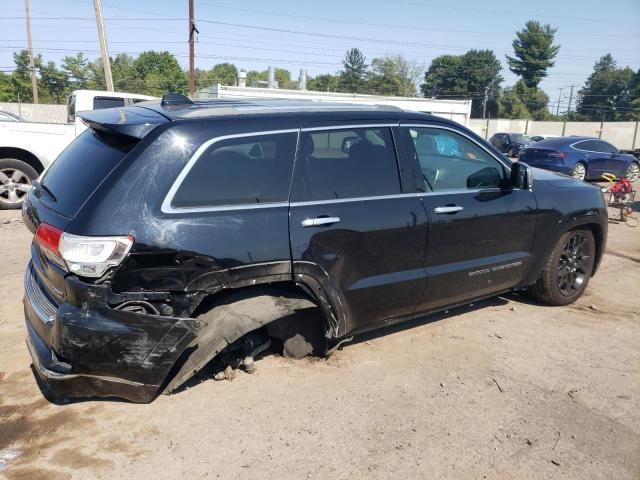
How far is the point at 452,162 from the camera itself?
14.3ft

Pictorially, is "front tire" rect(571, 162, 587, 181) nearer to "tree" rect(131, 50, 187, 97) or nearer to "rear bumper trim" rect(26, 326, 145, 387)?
"rear bumper trim" rect(26, 326, 145, 387)

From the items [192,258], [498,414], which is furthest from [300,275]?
[498,414]

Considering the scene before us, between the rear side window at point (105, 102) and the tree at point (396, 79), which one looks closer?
the rear side window at point (105, 102)

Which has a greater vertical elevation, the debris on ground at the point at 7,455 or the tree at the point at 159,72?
the tree at the point at 159,72

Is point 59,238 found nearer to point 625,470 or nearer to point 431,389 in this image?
point 431,389

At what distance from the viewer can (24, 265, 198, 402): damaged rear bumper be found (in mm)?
2781

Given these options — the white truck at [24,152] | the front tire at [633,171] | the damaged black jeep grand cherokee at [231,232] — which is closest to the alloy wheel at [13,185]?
the white truck at [24,152]

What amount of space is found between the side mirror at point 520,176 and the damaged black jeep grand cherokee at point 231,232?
22cm

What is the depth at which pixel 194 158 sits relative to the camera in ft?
9.80

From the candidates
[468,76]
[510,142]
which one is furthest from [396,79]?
[510,142]

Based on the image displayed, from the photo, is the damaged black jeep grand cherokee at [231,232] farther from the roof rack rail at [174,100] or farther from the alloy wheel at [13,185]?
the alloy wheel at [13,185]

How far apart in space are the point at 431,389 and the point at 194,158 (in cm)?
214

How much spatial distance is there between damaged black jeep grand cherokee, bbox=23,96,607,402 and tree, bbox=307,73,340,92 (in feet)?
341

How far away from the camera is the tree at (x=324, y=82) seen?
105000 mm
